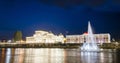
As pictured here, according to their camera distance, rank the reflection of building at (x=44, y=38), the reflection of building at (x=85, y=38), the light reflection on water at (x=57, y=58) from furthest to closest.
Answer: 1. the reflection of building at (x=44, y=38)
2. the reflection of building at (x=85, y=38)
3. the light reflection on water at (x=57, y=58)

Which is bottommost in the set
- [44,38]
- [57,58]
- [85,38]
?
[57,58]

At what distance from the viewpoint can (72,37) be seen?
159625 millimetres

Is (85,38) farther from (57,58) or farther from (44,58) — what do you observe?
(44,58)

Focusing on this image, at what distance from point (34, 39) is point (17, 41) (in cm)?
1536

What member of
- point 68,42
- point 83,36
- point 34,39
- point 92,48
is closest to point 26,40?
point 34,39

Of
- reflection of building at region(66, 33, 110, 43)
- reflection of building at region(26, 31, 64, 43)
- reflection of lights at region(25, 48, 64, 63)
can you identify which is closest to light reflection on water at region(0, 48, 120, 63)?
reflection of lights at region(25, 48, 64, 63)

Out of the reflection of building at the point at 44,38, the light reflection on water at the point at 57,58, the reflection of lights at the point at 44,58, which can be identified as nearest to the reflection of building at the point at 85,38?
the reflection of building at the point at 44,38

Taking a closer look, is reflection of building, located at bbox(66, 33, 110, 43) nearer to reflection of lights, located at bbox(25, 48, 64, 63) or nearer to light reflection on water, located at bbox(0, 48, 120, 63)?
reflection of lights, located at bbox(25, 48, 64, 63)

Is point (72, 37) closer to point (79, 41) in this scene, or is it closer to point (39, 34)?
point (79, 41)

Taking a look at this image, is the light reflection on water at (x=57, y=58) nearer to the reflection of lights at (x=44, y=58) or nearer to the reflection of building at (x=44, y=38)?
the reflection of lights at (x=44, y=58)

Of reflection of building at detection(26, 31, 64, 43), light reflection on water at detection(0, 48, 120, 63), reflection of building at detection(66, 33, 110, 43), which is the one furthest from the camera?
reflection of building at detection(26, 31, 64, 43)

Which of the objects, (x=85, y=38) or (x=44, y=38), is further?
(x=44, y=38)

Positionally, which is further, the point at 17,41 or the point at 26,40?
the point at 26,40

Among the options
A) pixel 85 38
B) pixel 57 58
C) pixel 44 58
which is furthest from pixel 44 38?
pixel 44 58
